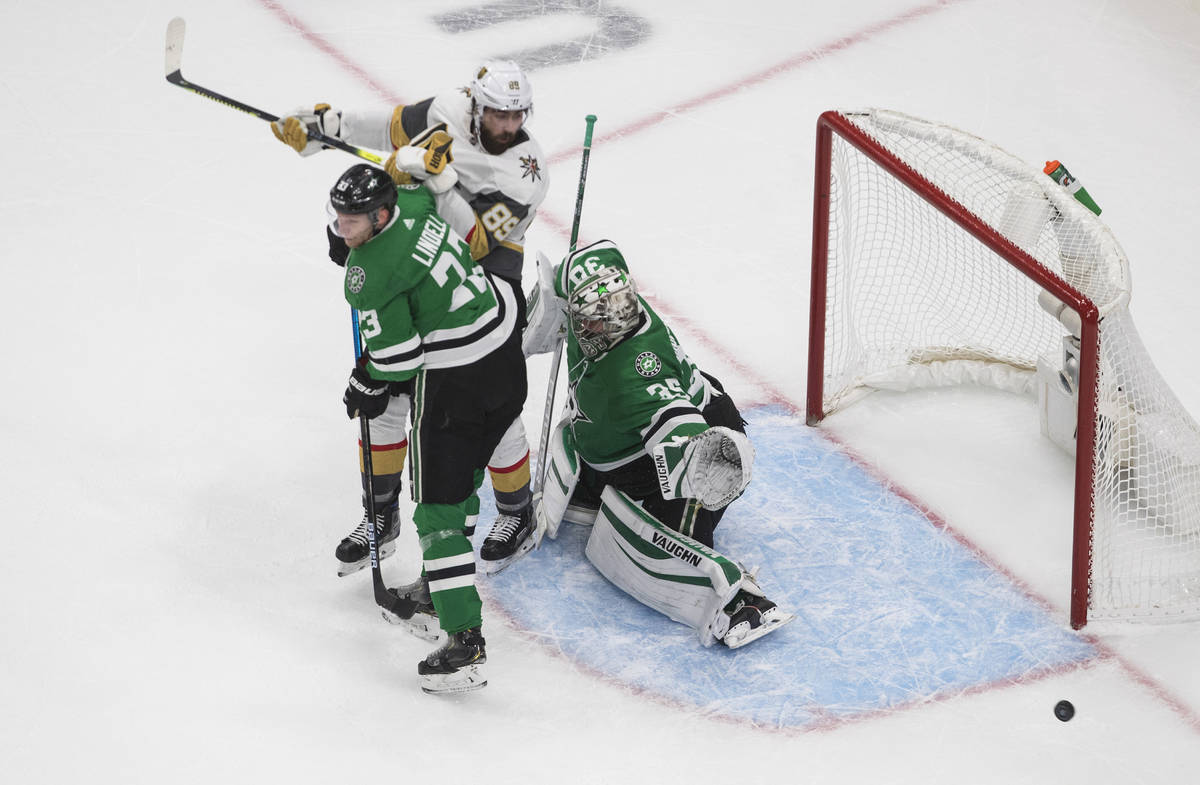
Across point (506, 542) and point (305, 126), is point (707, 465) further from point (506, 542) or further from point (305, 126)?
point (305, 126)

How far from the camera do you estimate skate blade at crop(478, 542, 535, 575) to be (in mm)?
3680

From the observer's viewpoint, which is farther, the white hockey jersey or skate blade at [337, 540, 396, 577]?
skate blade at [337, 540, 396, 577]

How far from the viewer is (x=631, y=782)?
10.3 ft

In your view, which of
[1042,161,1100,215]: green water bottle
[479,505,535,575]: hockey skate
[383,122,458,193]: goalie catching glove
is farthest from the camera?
[1042,161,1100,215]: green water bottle

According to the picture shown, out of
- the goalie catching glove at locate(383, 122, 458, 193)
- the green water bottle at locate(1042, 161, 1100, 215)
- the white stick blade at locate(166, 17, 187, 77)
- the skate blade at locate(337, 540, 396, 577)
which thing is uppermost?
the white stick blade at locate(166, 17, 187, 77)

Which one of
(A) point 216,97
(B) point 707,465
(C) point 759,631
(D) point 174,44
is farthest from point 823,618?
(D) point 174,44

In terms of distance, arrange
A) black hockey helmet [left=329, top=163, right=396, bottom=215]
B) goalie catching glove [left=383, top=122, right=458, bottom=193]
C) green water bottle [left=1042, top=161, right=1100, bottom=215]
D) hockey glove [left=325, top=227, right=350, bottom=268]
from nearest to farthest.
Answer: black hockey helmet [left=329, top=163, right=396, bottom=215]
goalie catching glove [left=383, top=122, right=458, bottom=193]
hockey glove [left=325, top=227, right=350, bottom=268]
green water bottle [left=1042, top=161, right=1100, bottom=215]

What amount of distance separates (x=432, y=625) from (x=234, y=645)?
434mm

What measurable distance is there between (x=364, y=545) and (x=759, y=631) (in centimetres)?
93

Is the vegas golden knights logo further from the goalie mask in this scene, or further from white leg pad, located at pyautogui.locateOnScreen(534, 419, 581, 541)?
white leg pad, located at pyautogui.locateOnScreen(534, 419, 581, 541)

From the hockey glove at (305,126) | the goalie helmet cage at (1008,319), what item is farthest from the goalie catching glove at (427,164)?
the goalie helmet cage at (1008,319)

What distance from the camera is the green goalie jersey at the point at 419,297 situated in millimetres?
3043

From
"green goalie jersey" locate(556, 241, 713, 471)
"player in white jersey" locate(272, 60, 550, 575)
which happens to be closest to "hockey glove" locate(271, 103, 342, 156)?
"player in white jersey" locate(272, 60, 550, 575)

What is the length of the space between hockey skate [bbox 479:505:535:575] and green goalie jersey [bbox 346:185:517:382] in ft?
2.01
